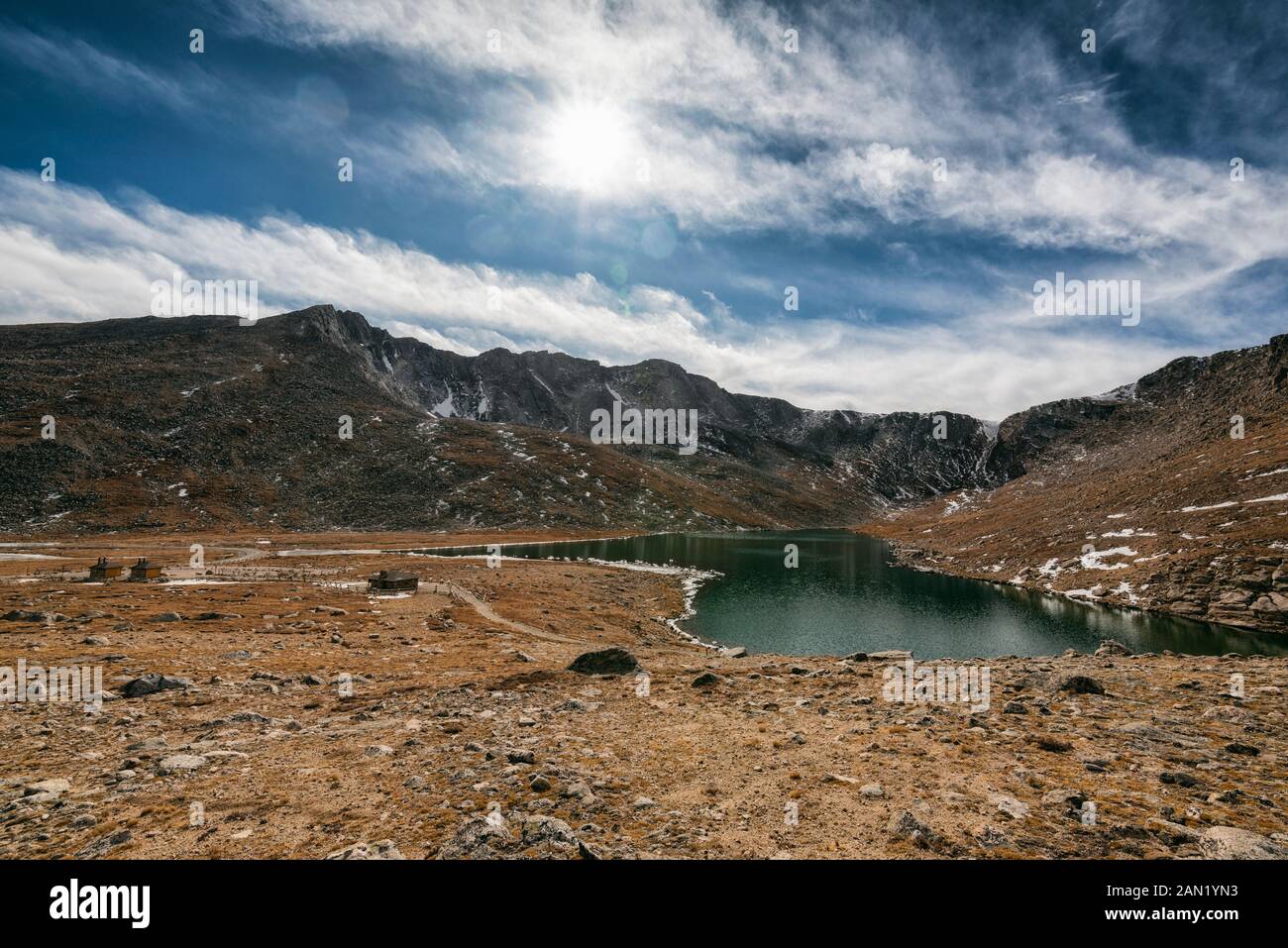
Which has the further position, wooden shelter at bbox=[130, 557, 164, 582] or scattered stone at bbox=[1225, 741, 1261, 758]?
wooden shelter at bbox=[130, 557, 164, 582]

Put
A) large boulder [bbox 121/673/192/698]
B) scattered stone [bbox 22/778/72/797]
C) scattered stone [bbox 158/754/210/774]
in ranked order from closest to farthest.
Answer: scattered stone [bbox 22/778/72/797], scattered stone [bbox 158/754/210/774], large boulder [bbox 121/673/192/698]

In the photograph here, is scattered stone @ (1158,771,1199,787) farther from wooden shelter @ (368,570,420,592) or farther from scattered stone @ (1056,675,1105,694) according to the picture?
wooden shelter @ (368,570,420,592)

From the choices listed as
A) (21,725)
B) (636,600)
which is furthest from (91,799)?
(636,600)

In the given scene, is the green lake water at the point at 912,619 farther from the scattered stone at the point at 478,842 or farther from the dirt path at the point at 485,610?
the scattered stone at the point at 478,842

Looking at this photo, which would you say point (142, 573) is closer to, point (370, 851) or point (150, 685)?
point (150, 685)

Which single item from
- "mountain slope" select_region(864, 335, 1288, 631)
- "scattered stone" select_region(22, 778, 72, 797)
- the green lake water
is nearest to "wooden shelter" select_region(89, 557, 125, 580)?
the green lake water

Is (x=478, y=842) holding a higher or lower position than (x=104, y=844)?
higher

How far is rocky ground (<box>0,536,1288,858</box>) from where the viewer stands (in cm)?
847

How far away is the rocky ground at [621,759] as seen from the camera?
27.8 ft

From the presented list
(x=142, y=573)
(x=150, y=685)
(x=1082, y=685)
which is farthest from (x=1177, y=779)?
(x=142, y=573)

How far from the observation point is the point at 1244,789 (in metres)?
10.4

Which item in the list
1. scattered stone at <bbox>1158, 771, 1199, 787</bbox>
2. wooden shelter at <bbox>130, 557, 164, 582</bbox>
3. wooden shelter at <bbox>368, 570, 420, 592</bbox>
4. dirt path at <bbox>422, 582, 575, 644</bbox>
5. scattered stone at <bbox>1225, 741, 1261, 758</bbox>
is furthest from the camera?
wooden shelter at <bbox>368, 570, 420, 592</bbox>

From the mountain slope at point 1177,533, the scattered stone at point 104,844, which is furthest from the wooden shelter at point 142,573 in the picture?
the mountain slope at point 1177,533

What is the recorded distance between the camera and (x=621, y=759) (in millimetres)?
12383
